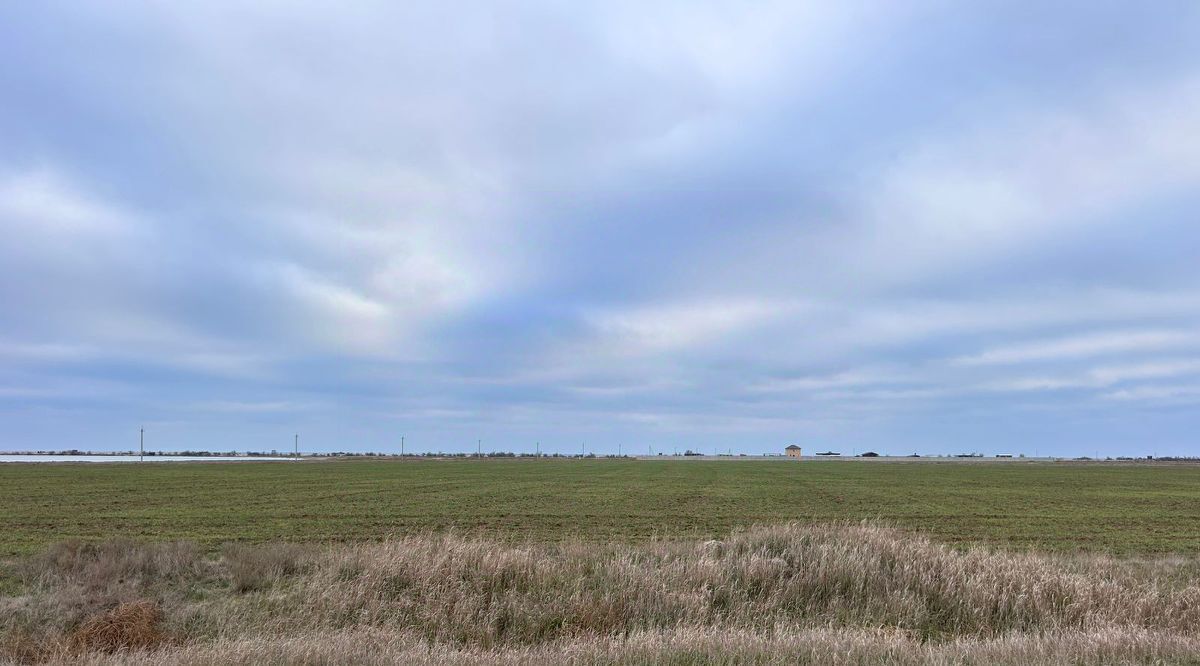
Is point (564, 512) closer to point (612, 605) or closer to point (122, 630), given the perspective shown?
point (612, 605)

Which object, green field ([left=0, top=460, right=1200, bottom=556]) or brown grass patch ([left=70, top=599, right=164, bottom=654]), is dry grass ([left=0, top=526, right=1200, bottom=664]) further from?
green field ([left=0, top=460, right=1200, bottom=556])

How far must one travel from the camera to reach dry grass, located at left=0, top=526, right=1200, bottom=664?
8.36 meters

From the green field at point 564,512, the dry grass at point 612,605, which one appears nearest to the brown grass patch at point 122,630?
the dry grass at point 612,605

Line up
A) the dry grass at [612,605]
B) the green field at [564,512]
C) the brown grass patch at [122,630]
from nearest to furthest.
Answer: the dry grass at [612,605]
the brown grass patch at [122,630]
the green field at [564,512]

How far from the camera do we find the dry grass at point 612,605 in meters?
8.36

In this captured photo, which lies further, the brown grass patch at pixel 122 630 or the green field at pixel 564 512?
the green field at pixel 564 512

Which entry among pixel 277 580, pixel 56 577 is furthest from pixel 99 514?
pixel 277 580

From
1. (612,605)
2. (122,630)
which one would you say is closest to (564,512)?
(612,605)

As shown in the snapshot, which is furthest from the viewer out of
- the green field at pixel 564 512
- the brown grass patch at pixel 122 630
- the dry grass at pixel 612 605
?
the green field at pixel 564 512

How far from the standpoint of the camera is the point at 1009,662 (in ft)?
25.0

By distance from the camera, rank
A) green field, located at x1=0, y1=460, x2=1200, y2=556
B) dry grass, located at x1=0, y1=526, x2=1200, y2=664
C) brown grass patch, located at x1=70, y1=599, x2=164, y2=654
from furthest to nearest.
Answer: green field, located at x1=0, y1=460, x2=1200, y2=556 → brown grass patch, located at x1=70, y1=599, x2=164, y2=654 → dry grass, located at x1=0, y1=526, x2=1200, y2=664

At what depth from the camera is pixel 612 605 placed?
1174 cm

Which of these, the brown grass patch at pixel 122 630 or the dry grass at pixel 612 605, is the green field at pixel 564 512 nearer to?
the dry grass at pixel 612 605

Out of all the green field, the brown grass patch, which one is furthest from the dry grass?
the green field
